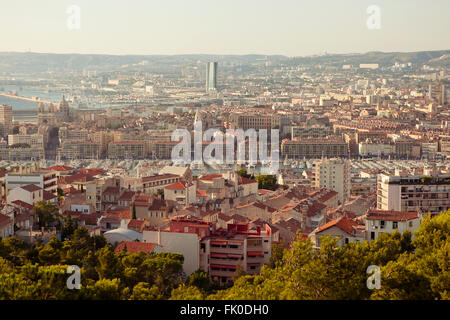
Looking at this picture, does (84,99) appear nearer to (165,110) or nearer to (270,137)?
(165,110)

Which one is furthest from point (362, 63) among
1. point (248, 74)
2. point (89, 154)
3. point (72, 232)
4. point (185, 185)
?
point (72, 232)

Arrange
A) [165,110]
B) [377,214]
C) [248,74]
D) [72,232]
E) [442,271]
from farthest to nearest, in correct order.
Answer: [248,74] → [165,110] → [72,232] → [377,214] → [442,271]

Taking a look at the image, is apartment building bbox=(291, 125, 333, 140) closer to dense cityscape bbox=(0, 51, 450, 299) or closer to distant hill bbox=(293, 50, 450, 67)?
dense cityscape bbox=(0, 51, 450, 299)

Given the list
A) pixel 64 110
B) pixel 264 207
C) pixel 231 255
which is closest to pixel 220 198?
pixel 264 207

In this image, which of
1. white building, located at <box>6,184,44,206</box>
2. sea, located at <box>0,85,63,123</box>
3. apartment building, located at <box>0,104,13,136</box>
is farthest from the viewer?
sea, located at <box>0,85,63,123</box>

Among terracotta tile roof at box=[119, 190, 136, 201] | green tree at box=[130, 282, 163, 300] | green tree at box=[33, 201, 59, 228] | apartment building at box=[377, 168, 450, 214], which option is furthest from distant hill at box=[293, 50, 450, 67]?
green tree at box=[130, 282, 163, 300]
